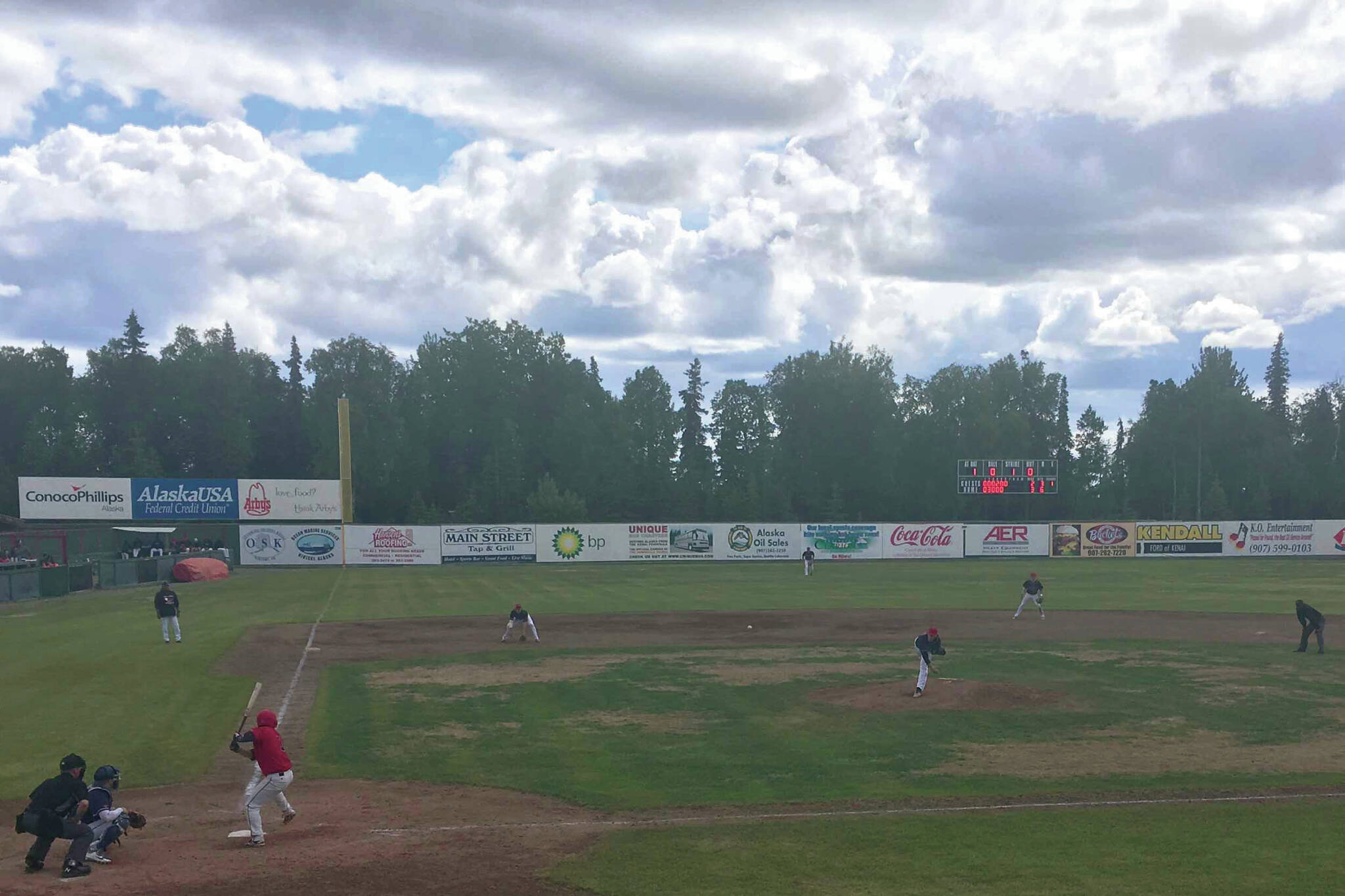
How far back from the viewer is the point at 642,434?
119188mm

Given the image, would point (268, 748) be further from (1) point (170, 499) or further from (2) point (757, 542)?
(1) point (170, 499)

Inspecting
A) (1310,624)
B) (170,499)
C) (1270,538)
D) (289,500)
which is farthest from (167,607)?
(1270,538)

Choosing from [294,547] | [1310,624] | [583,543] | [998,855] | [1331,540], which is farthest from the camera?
[1331,540]

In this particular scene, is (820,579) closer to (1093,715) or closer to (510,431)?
(1093,715)

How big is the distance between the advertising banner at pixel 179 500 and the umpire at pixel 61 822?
67.4 meters

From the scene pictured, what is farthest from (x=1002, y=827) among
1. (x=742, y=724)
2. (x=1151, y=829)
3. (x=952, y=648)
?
(x=952, y=648)

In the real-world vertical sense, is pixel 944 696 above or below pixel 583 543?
below

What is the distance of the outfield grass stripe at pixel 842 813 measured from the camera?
49.9 feet

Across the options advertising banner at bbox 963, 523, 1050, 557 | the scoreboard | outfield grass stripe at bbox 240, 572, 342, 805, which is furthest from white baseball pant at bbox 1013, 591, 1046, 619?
advertising banner at bbox 963, 523, 1050, 557

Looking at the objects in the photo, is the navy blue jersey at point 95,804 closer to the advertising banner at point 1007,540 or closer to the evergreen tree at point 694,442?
the advertising banner at point 1007,540

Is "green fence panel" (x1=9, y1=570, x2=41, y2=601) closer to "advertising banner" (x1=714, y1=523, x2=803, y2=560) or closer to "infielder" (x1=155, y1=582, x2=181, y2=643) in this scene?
"infielder" (x1=155, y1=582, x2=181, y2=643)

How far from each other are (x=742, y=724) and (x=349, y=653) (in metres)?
15.2

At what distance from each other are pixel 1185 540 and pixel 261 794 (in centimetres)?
7422

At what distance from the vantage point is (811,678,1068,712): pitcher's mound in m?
23.2
